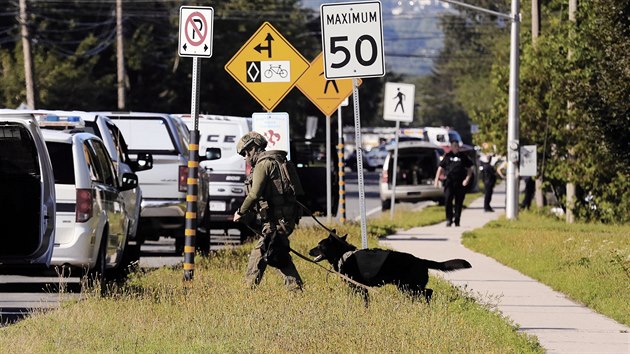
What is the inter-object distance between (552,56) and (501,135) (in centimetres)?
361

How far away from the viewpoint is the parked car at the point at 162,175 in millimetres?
20938

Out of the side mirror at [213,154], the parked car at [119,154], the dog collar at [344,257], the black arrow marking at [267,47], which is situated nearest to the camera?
the dog collar at [344,257]

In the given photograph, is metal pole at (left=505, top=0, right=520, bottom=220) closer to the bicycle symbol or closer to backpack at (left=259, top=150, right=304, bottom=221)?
the bicycle symbol

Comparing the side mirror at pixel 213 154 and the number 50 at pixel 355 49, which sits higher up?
the number 50 at pixel 355 49

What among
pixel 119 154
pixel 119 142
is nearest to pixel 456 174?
pixel 119 142

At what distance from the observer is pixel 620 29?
25.5m

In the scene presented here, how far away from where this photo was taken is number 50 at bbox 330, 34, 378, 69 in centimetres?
1459

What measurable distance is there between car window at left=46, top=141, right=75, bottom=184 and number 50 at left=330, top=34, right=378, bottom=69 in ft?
9.32

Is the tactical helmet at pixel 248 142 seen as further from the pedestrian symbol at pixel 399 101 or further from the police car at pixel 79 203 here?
the pedestrian symbol at pixel 399 101

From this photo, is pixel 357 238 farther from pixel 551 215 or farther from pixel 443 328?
pixel 551 215

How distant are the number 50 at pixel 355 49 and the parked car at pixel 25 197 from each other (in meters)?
2.87

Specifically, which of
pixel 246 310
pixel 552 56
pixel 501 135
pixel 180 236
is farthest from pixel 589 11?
pixel 246 310

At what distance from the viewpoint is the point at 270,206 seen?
14664 millimetres

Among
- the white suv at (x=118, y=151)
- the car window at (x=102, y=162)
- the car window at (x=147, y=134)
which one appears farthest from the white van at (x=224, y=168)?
the car window at (x=102, y=162)
